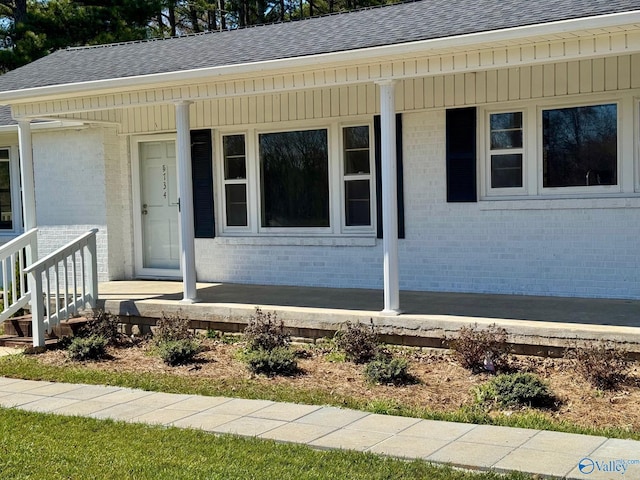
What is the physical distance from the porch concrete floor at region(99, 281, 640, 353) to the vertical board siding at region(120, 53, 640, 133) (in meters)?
2.35

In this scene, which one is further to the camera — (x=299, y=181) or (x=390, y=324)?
(x=299, y=181)

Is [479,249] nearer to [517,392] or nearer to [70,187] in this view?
[517,392]

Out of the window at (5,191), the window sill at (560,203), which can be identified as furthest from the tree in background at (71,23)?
the window sill at (560,203)

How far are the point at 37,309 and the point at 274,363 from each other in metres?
3.28

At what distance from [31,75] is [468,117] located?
608 centimetres

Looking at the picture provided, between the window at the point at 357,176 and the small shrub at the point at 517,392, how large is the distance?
431cm

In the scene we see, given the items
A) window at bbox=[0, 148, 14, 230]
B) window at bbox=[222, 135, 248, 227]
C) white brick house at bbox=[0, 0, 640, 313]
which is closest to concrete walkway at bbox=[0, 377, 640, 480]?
white brick house at bbox=[0, 0, 640, 313]

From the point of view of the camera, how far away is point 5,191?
13.8m

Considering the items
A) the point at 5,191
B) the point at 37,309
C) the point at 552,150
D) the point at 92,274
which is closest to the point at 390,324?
the point at 552,150

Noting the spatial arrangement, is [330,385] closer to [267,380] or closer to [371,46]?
[267,380]

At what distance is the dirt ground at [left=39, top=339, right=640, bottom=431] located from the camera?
605 centimetres

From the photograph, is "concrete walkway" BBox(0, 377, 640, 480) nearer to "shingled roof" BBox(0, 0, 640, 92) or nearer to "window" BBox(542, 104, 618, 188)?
"shingled roof" BBox(0, 0, 640, 92)

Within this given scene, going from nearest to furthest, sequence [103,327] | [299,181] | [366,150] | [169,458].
A: 1. [169,458]
2. [103,327]
3. [366,150]
4. [299,181]

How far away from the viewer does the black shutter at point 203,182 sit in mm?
11383
